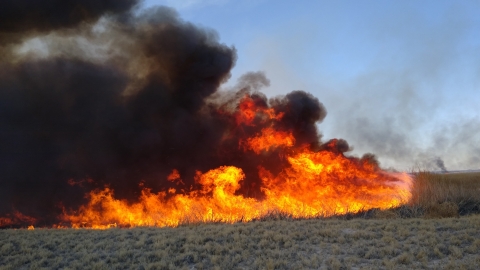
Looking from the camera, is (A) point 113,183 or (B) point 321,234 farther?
(A) point 113,183

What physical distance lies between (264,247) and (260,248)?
0.17m

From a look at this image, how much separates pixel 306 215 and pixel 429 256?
10125mm

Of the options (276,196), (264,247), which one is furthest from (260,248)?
(276,196)

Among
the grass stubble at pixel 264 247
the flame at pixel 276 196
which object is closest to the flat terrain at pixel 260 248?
the grass stubble at pixel 264 247

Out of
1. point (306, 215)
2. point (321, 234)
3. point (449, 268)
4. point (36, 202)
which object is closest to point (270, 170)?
point (306, 215)

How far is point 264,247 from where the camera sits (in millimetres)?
11789

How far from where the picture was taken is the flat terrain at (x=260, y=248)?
10102 mm

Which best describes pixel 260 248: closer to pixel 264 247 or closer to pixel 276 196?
pixel 264 247

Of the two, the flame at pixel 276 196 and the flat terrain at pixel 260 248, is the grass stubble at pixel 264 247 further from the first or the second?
the flame at pixel 276 196

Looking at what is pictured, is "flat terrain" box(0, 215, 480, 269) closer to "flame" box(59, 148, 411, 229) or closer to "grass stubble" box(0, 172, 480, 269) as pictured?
"grass stubble" box(0, 172, 480, 269)

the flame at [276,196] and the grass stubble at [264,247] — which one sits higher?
the flame at [276,196]

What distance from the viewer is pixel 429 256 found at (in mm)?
10367

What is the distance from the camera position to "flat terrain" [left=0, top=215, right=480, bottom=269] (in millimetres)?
10102

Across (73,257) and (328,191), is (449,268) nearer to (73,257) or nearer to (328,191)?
(73,257)
